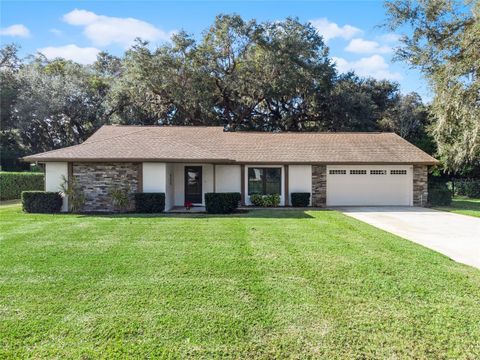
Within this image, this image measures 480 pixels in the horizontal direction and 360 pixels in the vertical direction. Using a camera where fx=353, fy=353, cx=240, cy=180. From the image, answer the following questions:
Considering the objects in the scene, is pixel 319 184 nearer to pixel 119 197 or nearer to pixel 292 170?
pixel 292 170

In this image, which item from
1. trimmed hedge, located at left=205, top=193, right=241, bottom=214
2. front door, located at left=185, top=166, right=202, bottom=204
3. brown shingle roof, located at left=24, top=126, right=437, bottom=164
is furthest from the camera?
front door, located at left=185, top=166, right=202, bottom=204

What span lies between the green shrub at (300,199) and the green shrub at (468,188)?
635 inches

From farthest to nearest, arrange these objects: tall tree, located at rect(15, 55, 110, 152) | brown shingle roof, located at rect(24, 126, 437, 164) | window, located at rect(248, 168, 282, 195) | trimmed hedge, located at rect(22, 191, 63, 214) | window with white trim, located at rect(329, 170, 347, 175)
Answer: tall tree, located at rect(15, 55, 110, 152), window with white trim, located at rect(329, 170, 347, 175), window, located at rect(248, 168, 282, 195), brown shingle roof, located at rect(24, 126, 437, 164), trimmed hedge, located at rect(22, 191, 63, 214)

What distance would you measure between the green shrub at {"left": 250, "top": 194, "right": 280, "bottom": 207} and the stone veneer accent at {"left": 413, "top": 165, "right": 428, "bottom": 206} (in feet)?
22.9

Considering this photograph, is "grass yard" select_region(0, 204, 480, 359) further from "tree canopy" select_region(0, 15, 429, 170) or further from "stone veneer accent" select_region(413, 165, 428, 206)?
"tree canopy" select_region(0, 15, 429, 170)

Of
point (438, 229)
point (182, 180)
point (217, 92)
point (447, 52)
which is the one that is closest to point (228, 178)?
point (182, 180)

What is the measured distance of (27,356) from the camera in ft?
11.1

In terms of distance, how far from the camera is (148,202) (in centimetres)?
1413

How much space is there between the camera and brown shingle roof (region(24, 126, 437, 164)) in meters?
14.7

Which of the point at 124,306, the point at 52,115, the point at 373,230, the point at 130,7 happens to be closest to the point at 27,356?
the point at 124,306

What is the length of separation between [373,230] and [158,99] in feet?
74.2

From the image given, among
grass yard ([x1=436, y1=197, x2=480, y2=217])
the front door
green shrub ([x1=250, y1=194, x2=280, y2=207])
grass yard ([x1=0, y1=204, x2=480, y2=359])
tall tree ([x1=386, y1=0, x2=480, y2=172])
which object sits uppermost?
tall tree ([x1=386, y1=0, x2=480, y2=172])

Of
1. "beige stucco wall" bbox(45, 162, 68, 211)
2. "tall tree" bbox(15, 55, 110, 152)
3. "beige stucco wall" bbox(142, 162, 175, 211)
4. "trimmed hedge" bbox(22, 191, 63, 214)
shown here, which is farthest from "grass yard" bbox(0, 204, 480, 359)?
"tall tree" bbox(15, 55, 110, 152)

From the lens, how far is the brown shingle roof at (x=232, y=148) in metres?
14.7
